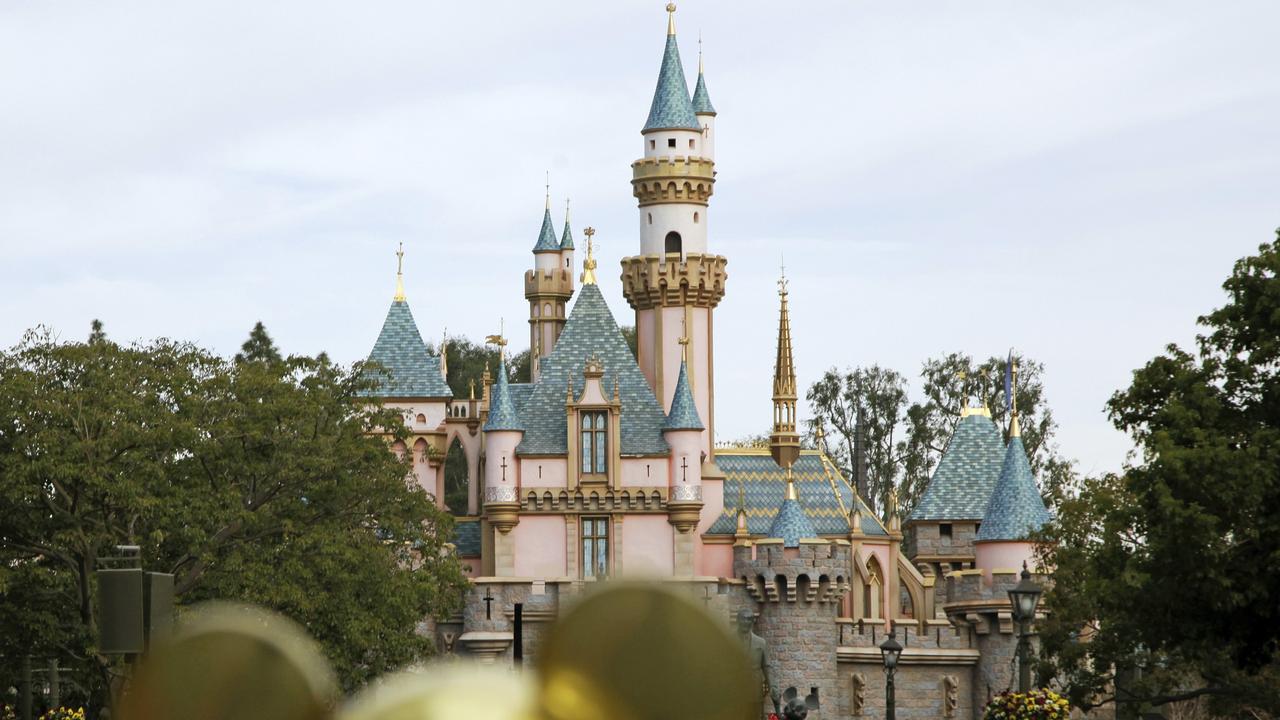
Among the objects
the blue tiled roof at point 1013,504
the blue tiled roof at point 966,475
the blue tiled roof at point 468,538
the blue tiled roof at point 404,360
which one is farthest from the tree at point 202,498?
the blue tiled roof at point 966,475

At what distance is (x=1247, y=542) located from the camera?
30.6m

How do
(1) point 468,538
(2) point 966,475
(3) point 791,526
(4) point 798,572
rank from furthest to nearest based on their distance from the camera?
(2) point 966,475
(1) point 468,538
(3) point 791,526
(4) point 798,572

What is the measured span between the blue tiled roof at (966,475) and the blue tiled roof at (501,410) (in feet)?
37.4

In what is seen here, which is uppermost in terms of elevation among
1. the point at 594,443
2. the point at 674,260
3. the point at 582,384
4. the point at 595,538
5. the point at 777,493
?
the point at 674,260

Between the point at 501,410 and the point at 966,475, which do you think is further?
the point at 966,475

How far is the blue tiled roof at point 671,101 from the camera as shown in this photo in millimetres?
63000

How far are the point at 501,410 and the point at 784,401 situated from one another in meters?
7.63

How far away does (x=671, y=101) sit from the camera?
208 ft

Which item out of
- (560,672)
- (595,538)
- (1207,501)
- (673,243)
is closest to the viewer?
(560,672)

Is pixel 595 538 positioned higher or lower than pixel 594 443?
lower

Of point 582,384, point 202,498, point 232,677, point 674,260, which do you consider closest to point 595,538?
point 582,384

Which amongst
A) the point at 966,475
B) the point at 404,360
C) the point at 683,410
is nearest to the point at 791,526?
the point at 683,410

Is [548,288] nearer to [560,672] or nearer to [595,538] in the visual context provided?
[595,538]

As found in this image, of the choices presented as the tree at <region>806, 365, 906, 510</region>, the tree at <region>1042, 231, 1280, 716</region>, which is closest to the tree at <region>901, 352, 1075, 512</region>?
the tree at <region>806, 365, 906, 510</region>
